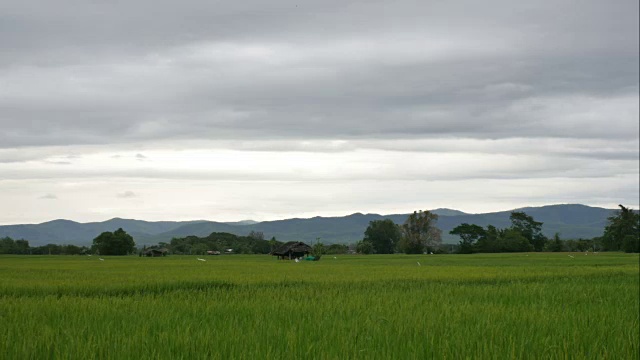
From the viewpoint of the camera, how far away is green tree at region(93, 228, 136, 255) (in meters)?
91.2

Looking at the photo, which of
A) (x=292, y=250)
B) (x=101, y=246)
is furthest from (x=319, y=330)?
(x=101, y=246)

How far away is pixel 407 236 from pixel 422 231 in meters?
4.43

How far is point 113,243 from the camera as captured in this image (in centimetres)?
9200

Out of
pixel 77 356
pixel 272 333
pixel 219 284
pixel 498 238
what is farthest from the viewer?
pixel 498 238

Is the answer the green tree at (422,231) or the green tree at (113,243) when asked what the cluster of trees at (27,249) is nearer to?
the green tree at (113,243)

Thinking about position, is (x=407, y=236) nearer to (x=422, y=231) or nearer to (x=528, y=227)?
(x=422, y=231)

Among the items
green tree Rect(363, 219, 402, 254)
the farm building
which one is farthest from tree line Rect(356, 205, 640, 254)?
the farm building

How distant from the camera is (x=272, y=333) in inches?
320

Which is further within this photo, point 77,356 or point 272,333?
point 272,333

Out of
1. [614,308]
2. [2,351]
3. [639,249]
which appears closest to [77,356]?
[2,351]

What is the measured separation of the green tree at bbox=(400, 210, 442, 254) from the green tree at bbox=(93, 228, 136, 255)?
44.2 m

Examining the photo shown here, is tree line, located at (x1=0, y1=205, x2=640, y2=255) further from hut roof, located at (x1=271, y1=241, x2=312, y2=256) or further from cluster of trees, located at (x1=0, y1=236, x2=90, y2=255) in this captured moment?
hut roof, located at (x1=271, y1=241, x2=312, y2=256)

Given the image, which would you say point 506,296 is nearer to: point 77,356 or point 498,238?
point 77,356

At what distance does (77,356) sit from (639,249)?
292ft
